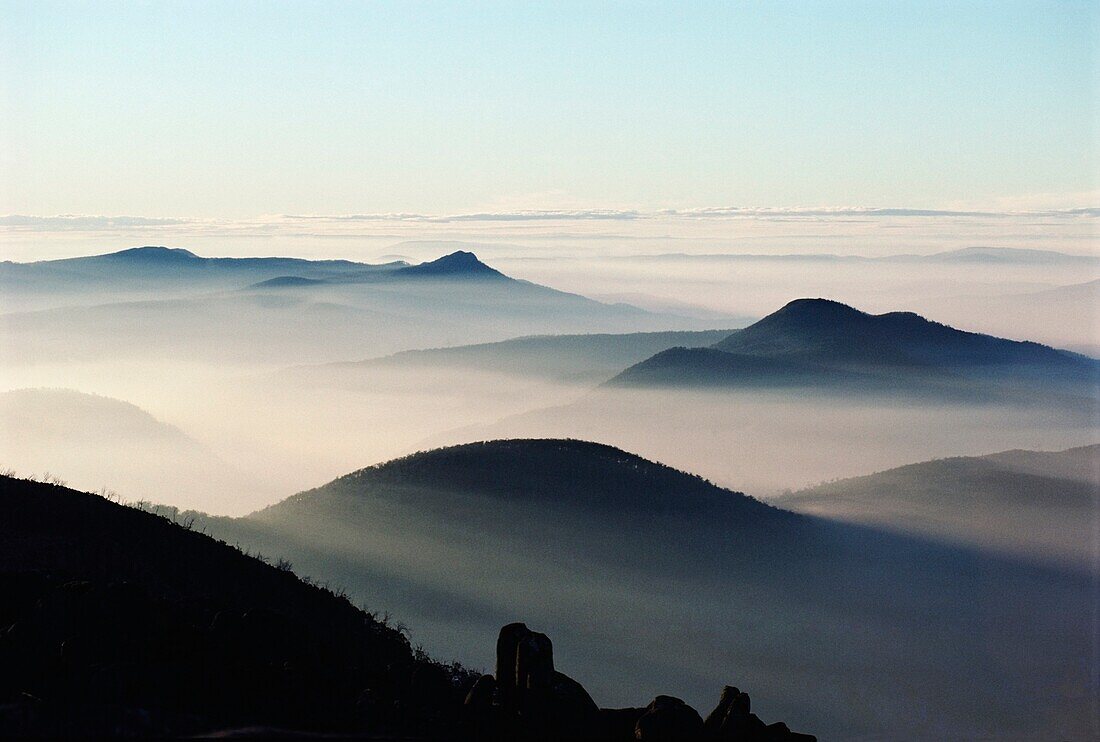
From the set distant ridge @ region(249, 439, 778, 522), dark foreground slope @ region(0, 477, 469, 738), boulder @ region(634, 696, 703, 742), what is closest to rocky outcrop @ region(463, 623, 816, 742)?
boulder @ region(634, 696, 703, 742)

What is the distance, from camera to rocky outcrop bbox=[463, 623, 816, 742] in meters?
15.3

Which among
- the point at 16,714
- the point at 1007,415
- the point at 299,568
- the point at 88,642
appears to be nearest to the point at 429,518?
the point at 299,568

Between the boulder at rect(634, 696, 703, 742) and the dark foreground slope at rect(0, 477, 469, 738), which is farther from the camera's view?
the boulder at rect(634, 696, 703, 742)

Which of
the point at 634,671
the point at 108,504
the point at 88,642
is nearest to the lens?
the point at 88,642

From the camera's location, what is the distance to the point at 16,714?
11172 millimetres

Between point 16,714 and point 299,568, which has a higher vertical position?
point 16,714

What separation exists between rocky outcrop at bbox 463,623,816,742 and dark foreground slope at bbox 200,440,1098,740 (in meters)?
28.5

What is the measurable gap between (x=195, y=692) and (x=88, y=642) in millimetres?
2034

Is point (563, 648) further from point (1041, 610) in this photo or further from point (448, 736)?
point (448, 736)

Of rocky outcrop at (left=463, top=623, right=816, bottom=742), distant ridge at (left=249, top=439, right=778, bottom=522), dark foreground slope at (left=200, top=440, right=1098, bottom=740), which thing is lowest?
dark foreground slope at (left=200, top=440, right=1098, bottom=740)

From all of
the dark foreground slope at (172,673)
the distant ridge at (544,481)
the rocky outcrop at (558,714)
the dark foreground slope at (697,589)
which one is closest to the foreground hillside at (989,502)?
the dark foreground slope at (697,589)

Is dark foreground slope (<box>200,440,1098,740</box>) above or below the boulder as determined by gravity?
below

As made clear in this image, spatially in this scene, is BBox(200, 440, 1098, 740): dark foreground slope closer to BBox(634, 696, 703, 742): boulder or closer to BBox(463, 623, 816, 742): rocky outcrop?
BBox(463, 623, 816, 742): rocky outcrop

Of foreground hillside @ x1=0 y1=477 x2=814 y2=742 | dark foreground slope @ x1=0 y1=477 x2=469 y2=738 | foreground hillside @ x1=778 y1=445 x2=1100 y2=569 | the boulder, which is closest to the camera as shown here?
dark foreground slope @ x1=0 y1=477 x2=469 y2=738
